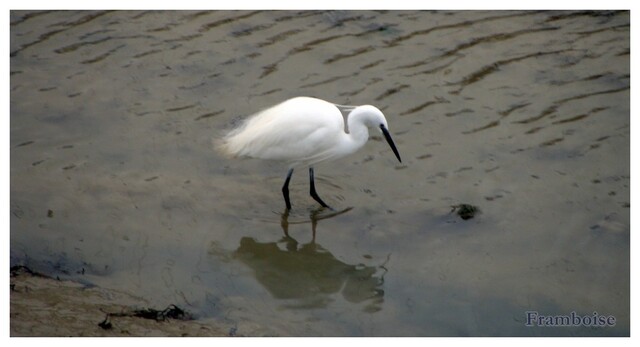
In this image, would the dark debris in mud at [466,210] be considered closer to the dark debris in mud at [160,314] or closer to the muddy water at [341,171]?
the muddy water at [341,171]

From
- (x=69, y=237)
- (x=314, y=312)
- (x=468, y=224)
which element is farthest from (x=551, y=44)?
(x=69, y=237)

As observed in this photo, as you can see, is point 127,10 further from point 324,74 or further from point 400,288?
point 400,288

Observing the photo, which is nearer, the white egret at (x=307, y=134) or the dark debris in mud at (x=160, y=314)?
the dark debris in mud at (x=160, y=314)

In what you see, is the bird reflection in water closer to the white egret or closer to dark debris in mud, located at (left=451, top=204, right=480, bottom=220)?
the white egret

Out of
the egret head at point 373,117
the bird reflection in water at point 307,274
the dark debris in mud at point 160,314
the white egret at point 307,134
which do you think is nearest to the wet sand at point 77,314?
the dark debris in mud at point 160,314

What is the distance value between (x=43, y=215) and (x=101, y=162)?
929 mm

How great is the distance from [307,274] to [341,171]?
1.55 meters

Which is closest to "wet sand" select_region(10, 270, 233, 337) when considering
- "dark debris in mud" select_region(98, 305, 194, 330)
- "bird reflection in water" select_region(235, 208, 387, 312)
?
"dark debris in mud" select_region(98, 305, 194, 330)

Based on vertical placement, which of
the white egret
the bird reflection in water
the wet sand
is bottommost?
the bird reflection in water

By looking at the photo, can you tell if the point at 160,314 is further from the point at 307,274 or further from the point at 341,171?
the point at 341,171

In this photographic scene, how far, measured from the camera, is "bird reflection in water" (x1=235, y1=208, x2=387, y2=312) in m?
5.38

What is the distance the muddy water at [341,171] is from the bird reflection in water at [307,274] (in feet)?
0.06

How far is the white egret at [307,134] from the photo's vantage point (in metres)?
6.15

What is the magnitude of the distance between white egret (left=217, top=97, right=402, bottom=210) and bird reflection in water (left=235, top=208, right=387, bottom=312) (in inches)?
23.2
